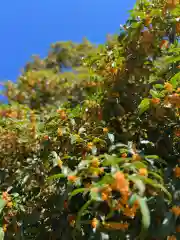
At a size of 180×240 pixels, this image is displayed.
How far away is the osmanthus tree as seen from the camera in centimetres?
156

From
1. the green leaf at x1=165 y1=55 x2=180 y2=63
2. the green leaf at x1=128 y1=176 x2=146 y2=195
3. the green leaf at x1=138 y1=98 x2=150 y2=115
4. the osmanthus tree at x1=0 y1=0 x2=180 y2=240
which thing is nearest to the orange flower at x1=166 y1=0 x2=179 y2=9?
the osmanthus tree at x1=0 y1=0 x2=180 y2=240

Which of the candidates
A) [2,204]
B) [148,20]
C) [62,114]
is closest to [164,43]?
[148,20]

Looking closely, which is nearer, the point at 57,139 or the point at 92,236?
the point at 92,236

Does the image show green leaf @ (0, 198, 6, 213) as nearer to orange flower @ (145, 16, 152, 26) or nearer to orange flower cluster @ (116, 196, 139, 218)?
orange flower cluster @ (116, 196, 139, 218)

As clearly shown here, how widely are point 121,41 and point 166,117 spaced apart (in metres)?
0.59

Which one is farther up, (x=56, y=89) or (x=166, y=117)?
(x=56, y=89)

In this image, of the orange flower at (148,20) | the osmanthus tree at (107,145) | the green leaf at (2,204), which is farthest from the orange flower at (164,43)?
the green leaf at (2,204)

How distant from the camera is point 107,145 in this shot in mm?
1941

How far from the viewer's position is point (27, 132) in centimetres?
204

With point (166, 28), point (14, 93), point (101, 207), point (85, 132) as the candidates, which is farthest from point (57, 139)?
point (14, 93)

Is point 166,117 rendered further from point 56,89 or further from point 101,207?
point 56,89

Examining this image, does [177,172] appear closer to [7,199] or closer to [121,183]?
[121,183]

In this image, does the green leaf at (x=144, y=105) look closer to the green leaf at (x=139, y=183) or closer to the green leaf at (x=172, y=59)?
the green leaf at (x=172, y=59)

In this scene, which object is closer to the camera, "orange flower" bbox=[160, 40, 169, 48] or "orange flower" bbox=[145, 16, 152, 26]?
"orange flower" bbox=[145, 16, 152, 26]
